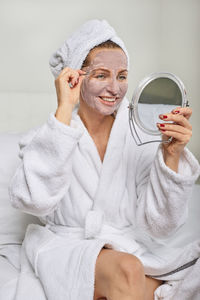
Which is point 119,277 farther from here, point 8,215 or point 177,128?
point 8,215

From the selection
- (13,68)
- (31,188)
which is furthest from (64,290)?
(13,68)

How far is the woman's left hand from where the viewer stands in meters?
1.19

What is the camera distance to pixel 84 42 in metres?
1.32

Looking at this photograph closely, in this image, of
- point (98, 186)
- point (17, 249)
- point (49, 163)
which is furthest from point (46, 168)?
point (17, 249)

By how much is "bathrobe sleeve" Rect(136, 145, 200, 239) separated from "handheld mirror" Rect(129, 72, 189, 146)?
8cm

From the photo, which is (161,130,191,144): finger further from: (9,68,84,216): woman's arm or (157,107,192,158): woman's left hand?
(9,68,84,216): woman's arm

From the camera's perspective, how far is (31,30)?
2.13 m

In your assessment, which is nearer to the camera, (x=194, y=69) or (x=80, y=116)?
(x=80, y=116)

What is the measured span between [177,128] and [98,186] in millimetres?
321

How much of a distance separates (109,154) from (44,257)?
37cm

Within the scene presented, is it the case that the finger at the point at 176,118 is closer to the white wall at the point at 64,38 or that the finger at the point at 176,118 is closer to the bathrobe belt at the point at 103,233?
the bathrobe belt at the point at 103,233

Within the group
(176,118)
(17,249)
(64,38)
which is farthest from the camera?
(64,38)

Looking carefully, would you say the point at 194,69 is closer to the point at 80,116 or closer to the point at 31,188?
the point at 80,116

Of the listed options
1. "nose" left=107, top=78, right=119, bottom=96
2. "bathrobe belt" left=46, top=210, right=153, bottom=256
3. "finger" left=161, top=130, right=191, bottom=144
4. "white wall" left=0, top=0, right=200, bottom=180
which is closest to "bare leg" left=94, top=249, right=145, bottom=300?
"bathrobe belt" left=46, top=210, right=153, bottom=256
